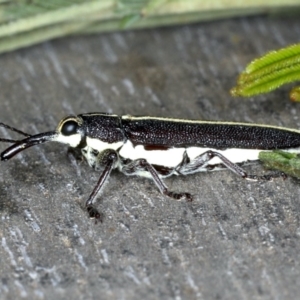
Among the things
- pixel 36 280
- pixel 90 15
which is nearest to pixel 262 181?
pixel 36 280

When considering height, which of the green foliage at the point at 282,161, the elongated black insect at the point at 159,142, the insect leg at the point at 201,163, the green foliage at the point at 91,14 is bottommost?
the green foliage at the point at 282,161

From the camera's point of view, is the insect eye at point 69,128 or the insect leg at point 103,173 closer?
the insect leg at point 103,173

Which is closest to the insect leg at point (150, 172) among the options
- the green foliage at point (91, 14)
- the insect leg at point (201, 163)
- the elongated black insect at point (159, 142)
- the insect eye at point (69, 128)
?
the elongated black insect at point (159, 142)

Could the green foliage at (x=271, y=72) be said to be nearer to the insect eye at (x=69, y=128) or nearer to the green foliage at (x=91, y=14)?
the insect eye at (x=69, y=128)

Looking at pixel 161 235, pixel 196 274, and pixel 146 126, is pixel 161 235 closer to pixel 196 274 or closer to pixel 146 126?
pixel 196 274

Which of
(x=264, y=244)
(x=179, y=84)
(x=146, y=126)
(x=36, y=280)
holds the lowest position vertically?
(x=264, y=244)

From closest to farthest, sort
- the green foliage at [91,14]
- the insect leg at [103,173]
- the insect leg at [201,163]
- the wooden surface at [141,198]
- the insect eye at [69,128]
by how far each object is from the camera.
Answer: the wooden surface at [141,198]
the insect leg at [103,173]
the insect leg at [201,163]
the insect eye at [69,128]
the green foliage at [91,14]
